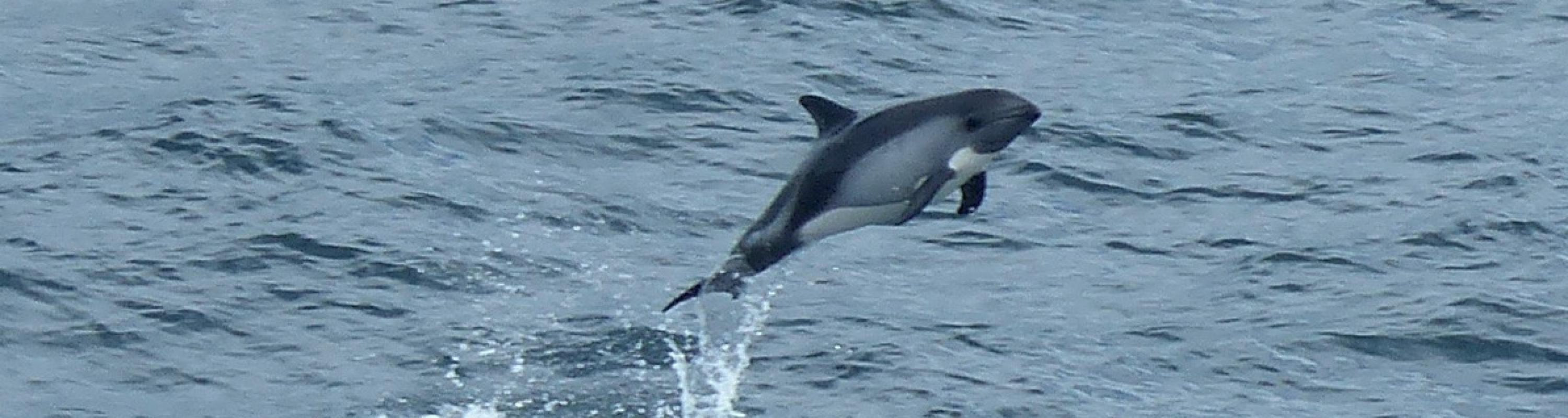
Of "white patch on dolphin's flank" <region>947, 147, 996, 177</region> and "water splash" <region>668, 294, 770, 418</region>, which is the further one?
"water splash" <region>668, 294, 770, 418</region>

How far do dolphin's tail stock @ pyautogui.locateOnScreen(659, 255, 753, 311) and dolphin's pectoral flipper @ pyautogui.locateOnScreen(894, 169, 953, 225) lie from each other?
25.9 inches

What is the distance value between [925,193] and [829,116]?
572 millimetres

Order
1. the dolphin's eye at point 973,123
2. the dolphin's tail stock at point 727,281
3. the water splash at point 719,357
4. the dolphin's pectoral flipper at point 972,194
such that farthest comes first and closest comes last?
the water splash at point 719,357 < the dolphin's eye at point 973,123 < the dolphin's pectoral flipper at point 972,194 < the dolphin's tail stock at point 727,281

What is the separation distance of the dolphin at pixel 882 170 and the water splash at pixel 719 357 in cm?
410

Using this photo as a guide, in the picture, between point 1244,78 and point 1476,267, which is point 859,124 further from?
point 1244,78

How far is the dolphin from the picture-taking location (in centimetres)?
1179

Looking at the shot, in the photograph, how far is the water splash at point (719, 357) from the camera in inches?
637

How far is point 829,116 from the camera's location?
12328 mm

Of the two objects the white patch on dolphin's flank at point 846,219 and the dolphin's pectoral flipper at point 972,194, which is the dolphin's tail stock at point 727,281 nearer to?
the white patch on dolphin's flank at point 846,219

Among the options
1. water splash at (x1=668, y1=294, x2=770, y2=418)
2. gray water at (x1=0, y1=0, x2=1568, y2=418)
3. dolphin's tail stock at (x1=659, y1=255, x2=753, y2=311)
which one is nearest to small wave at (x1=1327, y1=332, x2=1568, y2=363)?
gray water at (x1=0, y1=0, x2=1568, y2=418)

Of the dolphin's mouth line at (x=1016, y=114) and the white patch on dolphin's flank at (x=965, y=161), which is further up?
the dolphin's mouth line at (x=1016, y=114)

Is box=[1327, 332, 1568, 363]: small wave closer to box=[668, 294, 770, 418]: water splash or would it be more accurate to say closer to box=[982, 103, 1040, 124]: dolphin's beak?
box=[668, 294, 770, 418]: water splash

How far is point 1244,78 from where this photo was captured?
2425 centimetres

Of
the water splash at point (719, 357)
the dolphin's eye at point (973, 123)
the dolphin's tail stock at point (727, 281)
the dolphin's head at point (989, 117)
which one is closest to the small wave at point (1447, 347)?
the water splash at point (719, 357)
